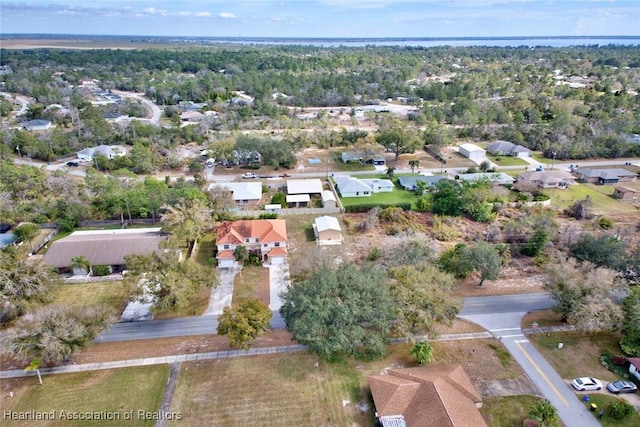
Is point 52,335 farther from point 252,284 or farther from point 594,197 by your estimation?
point 594,197

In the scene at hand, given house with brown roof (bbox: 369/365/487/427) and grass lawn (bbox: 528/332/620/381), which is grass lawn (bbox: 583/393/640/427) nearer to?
Result: grass lawn (bbox: 528/332/620/381)

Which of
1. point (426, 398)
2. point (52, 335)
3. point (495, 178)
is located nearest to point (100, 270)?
point (52, 335)

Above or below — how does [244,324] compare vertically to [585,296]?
below

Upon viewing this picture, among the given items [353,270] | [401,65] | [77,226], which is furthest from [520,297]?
[401,65]

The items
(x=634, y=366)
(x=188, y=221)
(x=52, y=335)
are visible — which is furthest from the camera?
(x=188, y=221)

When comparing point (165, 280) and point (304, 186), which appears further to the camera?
point (304, 186)

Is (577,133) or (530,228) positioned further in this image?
(577,133)

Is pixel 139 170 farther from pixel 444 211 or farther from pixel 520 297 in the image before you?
pixel 520 297
